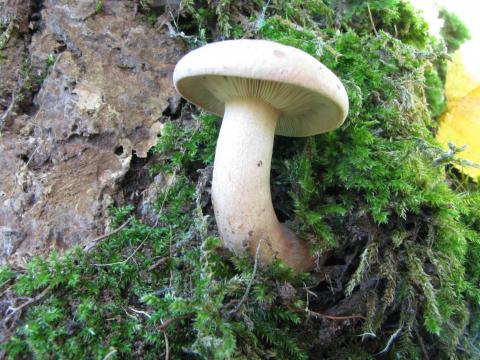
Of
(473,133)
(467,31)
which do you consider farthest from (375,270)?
(467,31)

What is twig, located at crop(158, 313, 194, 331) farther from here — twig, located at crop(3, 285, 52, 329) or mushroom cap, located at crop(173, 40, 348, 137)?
mushroom cap, located at crop(173, 40, 348, 137)

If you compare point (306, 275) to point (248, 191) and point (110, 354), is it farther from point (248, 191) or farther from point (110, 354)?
point (110, 354)

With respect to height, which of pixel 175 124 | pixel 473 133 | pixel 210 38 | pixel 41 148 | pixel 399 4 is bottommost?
pixel 41 148

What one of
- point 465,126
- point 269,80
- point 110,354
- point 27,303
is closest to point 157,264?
point 110,354

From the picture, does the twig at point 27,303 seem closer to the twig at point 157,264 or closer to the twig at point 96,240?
the twig at point 96,240

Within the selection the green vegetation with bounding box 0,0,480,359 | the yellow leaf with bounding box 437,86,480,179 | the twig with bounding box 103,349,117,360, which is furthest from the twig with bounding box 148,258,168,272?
the yellow leaf with bounding box 437,86,480,179

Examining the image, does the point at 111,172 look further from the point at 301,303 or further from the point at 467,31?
the point at 467,31
